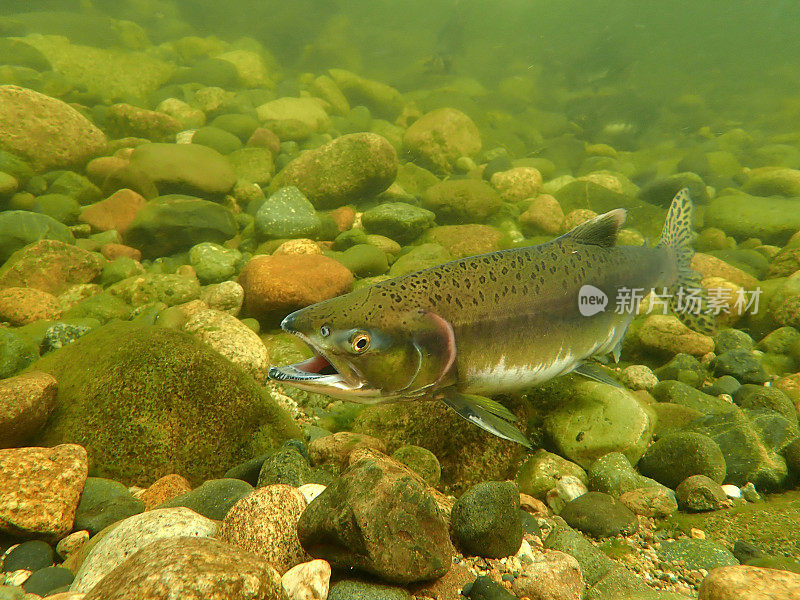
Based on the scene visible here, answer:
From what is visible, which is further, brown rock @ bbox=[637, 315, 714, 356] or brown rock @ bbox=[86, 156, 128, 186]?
brown rock @ bbox=[86, 156, 128, 186]

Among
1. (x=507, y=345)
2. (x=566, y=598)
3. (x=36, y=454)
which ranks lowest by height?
(x=36, y=454)

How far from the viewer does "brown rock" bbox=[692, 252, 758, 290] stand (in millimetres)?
6570

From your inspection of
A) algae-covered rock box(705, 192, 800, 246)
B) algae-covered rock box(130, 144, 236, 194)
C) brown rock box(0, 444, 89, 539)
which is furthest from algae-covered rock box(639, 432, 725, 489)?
algae-covered rock box(130, 144, 236, 194)

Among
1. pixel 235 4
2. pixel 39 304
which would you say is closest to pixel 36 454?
pixel 39 304

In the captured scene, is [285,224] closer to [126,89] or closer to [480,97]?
[126,89]

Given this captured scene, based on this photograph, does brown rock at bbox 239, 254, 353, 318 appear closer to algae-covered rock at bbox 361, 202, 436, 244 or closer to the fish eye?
algae-covered rock at bbox 361, 202, 436, 244

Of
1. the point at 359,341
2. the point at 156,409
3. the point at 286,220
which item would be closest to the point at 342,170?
the point at 286,220

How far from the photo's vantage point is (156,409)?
2971mm

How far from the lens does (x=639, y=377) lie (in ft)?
14.5

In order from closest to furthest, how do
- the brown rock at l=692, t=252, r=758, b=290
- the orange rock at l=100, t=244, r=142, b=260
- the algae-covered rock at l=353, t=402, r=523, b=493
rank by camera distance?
the algae-covered rock at l=353, t=402, r=523, b=493 < the brown rock at l=692, t=252, r=758, b=290 < the orange rock at l=100, t=244, r=142, b=260

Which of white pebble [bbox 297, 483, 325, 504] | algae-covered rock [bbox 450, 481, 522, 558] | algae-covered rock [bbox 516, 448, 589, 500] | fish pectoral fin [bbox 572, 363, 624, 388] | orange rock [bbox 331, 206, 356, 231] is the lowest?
algae-covered rock [bbox 516, 448, 589, 500]

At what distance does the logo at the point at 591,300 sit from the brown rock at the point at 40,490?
11.8 ft

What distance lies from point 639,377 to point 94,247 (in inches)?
324

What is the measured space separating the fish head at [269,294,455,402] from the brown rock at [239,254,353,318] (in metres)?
2.66
